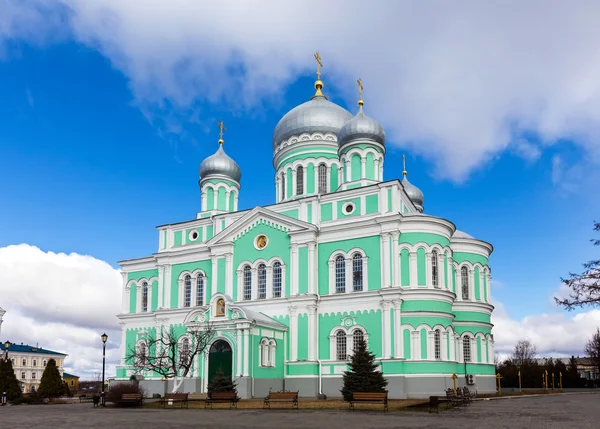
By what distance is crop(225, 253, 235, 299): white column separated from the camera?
3744 cm

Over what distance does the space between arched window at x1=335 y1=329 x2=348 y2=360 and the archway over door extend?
18.7 ft

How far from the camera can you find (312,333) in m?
33.8

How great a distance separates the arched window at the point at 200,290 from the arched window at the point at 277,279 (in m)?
5.67

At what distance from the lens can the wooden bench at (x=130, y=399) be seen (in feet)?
86.6

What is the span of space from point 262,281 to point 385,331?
850 centimetres

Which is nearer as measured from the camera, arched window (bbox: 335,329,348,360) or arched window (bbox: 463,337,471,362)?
arched window (bbox: 335,329,348,360)

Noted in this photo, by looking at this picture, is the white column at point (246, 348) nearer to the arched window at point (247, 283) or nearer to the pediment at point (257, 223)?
the arched window at point (247, 283)

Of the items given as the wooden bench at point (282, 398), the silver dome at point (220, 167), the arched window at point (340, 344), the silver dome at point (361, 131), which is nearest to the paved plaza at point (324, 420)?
the wooden bench at point (282, 398)

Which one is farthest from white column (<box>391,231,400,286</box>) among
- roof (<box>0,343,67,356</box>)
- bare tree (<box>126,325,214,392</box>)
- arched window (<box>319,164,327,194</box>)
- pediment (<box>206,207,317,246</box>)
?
roof (<box>0,343,67,356</box>)

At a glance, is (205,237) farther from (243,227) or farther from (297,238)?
(297,238)

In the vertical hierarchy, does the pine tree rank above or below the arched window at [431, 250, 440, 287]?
below

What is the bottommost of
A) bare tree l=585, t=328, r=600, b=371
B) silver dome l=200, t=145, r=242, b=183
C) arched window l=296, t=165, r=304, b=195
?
bare tree l=585, t=328, r=600, b=371

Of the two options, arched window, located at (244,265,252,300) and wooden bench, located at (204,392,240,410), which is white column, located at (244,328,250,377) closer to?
arched window, located at (244,265,252,300)

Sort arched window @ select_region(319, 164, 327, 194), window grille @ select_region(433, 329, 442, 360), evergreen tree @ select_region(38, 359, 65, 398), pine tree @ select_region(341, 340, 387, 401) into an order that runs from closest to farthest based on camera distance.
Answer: pine tree @ select_region(341, 340, 387, 401)
window grille @ select_region(433, 329, 442, 360)
evergreen tree @ select_region(38, 359, 65, 398)
arched window @ select_region(319, 164, 327, 194)
